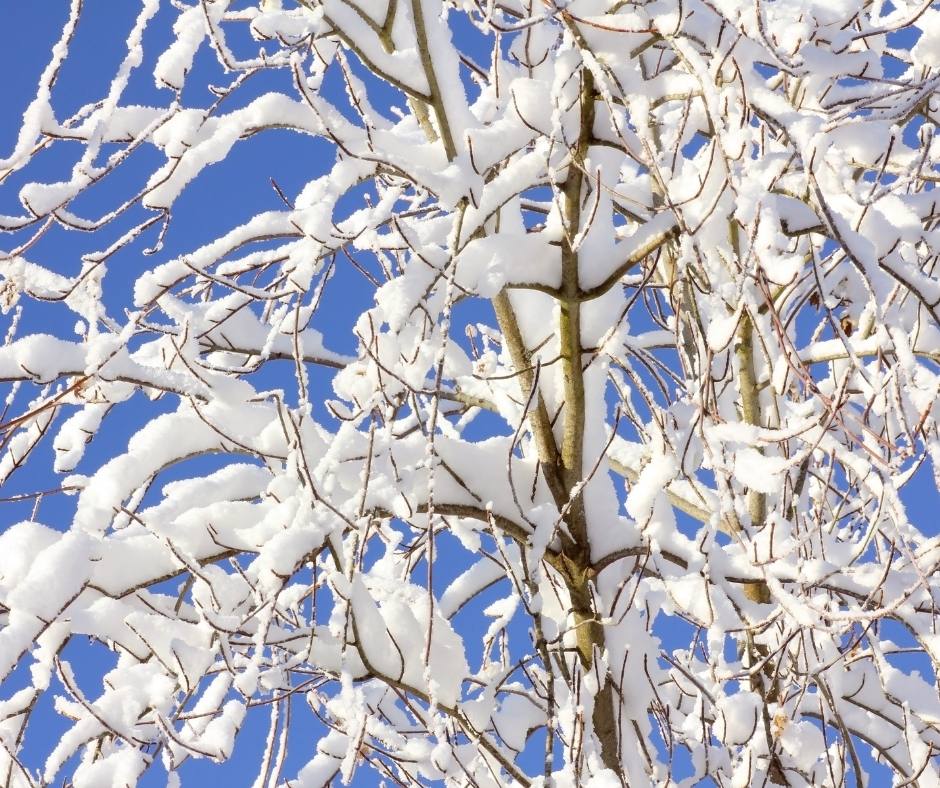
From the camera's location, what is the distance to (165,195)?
218cm

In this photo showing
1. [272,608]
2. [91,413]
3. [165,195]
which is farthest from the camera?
[91,413]

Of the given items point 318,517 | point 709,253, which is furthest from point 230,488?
point 709,253

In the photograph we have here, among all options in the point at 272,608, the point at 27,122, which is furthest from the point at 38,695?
the point at 27,122

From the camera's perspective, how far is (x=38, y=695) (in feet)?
7.49

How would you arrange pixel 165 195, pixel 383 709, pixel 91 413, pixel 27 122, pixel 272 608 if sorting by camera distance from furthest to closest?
pixel 383 709, pixel 91 413, pixel 165 195, pixel 27 122, pixel 272 608

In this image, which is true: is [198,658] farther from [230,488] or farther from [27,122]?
[27,122]

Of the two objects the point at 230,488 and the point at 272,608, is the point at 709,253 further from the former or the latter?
the point at 230,488

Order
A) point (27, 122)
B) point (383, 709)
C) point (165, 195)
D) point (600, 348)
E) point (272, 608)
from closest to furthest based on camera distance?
point (272, 608), point (27, 122), point (165, 195), point (600, 348), point (383, 709)

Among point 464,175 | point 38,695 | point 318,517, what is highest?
point 464,175

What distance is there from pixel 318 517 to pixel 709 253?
100 centimetres

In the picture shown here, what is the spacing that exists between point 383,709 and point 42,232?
2.05 meters

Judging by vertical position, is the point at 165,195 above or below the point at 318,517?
above

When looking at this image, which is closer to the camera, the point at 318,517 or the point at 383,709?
the point at 318,517

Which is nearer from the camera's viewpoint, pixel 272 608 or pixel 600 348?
pixel 272 608
